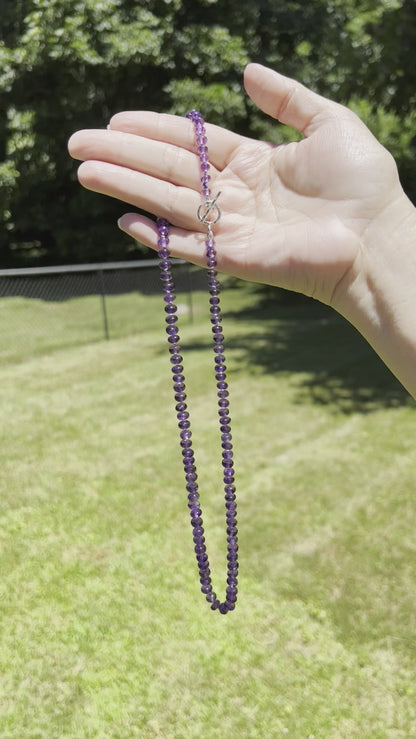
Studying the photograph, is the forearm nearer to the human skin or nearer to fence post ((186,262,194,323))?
the human skin

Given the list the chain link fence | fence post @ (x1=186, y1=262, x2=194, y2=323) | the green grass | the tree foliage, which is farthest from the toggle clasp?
fence post @ (x1=186, y1=262, x2=194, y2=323)

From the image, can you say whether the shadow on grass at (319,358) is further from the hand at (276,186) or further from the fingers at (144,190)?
the fingers at (144,190)

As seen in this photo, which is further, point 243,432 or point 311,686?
point 243,432

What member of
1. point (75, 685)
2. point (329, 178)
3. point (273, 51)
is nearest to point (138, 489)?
point (75, 685)

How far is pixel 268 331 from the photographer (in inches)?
539

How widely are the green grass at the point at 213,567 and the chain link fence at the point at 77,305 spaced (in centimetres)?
342

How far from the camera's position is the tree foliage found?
1567cm

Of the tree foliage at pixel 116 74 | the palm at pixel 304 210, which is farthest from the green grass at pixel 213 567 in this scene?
the tree foliage at pixel 116 74

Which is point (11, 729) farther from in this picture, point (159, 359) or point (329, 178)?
point (159, 359)

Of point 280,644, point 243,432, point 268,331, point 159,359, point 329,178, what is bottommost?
point 268,331

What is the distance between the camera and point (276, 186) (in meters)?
2.88

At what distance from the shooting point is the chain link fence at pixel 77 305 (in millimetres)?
12430

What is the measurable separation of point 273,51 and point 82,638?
19.3 metres

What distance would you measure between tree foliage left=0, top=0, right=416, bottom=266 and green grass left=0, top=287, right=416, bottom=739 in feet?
31.2
